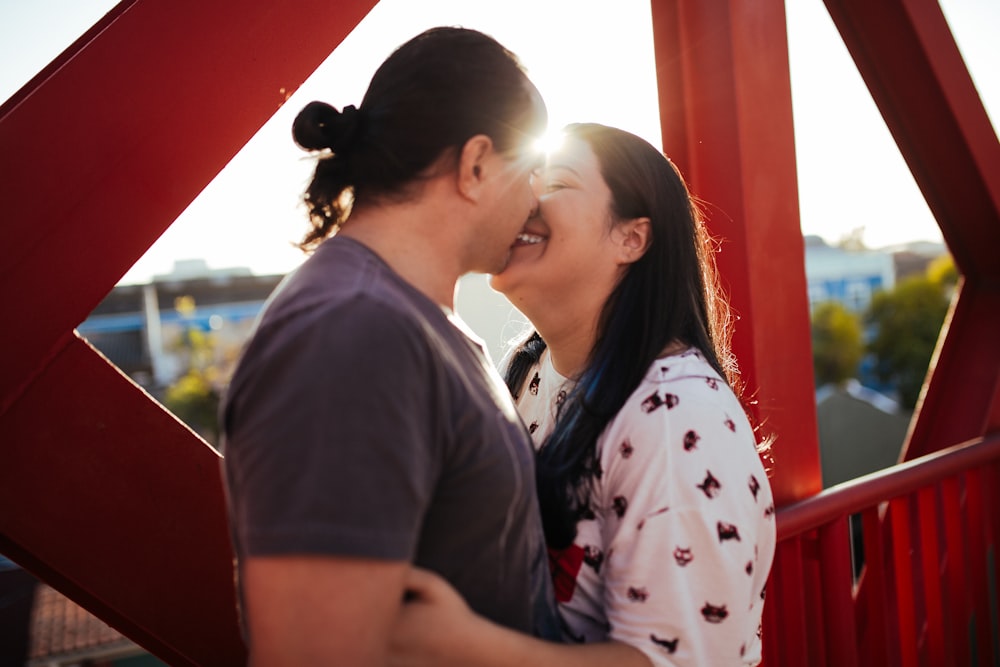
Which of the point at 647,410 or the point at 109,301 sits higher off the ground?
the point at 109,301

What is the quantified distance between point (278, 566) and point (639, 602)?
62 centimetres

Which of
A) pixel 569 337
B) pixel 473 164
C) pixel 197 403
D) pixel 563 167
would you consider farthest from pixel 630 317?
pixel 197 403

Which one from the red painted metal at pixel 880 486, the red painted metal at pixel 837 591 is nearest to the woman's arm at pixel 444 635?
the red painted metal at pixel 880 486

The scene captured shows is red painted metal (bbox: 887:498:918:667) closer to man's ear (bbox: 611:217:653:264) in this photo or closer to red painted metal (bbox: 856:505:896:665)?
red painted metal (bbox: 856:505:896:665)

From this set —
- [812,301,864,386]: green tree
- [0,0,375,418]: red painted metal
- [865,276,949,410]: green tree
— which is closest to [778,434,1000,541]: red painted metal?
[0,0,375,418]: red painted metal

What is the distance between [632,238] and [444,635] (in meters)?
0.99

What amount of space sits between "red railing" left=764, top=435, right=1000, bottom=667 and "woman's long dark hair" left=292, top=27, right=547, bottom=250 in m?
1.33

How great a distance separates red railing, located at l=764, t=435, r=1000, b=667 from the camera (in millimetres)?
1998

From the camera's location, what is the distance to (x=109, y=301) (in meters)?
35.4

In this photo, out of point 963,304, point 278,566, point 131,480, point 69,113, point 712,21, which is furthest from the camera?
point 963,304

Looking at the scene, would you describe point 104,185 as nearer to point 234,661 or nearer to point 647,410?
point 234,661

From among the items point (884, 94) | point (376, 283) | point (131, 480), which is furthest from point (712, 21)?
point (131, 480)

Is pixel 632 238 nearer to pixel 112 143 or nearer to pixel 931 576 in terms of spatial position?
pixel 112 143

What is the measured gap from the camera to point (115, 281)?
116cm
